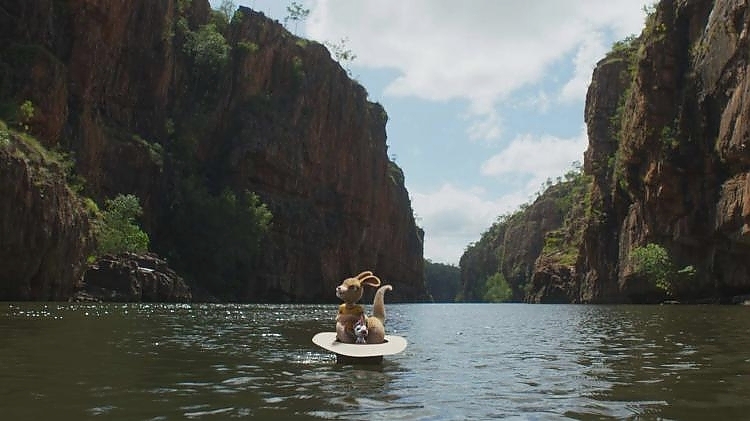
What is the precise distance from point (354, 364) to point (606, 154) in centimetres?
9665

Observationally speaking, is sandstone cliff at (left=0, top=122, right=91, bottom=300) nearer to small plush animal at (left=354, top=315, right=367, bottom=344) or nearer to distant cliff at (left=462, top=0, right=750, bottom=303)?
small plush animal at (left=354, top=315, right=367, bottom=344)

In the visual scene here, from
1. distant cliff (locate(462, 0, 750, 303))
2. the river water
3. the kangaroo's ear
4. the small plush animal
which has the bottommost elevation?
the river water

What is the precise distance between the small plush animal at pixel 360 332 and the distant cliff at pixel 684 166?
4538 cm

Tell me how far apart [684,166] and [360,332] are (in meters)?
60.6

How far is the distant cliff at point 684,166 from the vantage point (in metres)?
55.8

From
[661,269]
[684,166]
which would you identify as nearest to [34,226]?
[661,269]

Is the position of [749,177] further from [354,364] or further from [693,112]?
[354,364]

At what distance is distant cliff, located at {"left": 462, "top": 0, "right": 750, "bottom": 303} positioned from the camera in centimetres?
5581

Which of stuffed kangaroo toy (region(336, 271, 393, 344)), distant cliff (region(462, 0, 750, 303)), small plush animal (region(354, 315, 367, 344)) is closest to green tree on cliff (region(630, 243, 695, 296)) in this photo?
distant cliff (region(462, 0, 750, 303))

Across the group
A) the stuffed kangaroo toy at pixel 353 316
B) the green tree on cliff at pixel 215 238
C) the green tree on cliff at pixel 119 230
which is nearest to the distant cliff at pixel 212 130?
the green tree on cliff at pixel 215 238

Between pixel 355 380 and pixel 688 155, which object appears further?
pixel 688 155

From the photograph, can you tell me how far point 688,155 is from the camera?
66312 millimetres

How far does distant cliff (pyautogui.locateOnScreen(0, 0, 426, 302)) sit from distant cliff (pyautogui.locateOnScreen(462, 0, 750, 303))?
41725mm

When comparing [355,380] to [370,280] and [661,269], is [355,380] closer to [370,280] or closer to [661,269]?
[370,280]
